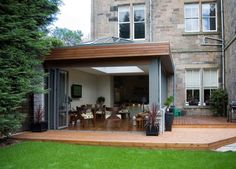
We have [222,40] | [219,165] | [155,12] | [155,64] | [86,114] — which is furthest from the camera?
[155,12]

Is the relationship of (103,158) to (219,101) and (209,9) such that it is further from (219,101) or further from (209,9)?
(209,9)

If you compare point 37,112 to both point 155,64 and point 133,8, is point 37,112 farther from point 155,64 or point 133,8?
point 133,8

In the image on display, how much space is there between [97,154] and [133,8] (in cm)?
1147

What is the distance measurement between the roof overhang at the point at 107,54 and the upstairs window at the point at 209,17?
720 cm

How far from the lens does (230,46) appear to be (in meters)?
13.4

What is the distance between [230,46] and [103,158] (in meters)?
9.34

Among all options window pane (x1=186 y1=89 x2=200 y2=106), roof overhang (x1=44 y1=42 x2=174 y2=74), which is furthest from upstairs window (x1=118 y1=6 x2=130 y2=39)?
roof overhang (x1=44 y1=42 x2=174 y2=74)

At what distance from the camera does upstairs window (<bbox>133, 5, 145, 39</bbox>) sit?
16562 mm

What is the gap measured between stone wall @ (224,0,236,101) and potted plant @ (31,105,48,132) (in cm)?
788

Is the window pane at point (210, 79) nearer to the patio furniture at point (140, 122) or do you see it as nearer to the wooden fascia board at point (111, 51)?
the patio furniture at point (140, 122)

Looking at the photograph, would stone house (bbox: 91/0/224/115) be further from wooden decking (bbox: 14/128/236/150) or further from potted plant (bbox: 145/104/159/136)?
potted plant (bbox: 145/104/159/136)

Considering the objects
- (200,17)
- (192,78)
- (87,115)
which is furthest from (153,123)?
(200,17)

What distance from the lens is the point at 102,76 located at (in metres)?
17.5

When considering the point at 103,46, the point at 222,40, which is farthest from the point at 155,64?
the point at 222,40
